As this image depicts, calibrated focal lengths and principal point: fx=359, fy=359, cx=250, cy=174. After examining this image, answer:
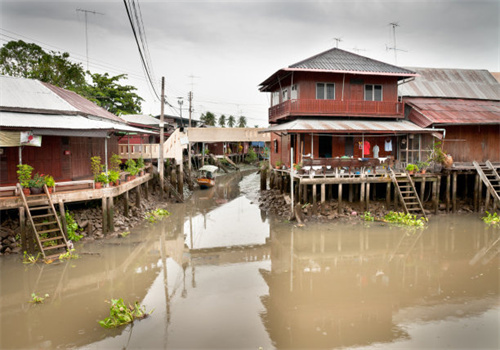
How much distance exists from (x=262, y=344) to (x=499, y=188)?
62.7ft

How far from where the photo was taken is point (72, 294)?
10023 mm

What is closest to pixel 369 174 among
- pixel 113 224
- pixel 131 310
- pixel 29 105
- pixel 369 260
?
pixel 369 260

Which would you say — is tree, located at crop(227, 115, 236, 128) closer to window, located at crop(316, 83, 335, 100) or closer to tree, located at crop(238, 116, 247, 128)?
tree, located at crop(238, 116, 247, 128)

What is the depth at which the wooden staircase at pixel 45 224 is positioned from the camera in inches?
482

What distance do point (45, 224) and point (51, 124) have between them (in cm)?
402

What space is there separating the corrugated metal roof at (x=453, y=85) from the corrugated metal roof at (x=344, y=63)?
285 cm

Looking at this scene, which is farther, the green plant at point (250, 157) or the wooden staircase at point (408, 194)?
the green plant at point (250, 157)

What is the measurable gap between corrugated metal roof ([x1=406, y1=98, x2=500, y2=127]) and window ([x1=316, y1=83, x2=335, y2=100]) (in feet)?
17.6

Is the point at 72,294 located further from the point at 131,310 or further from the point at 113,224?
the point at 113,224

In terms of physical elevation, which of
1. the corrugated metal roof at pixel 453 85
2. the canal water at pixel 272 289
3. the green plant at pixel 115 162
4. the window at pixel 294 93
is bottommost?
the canal water at pixel 272 289

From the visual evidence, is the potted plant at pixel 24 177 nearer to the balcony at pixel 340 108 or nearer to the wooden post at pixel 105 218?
the wooden post at pixel 105 218

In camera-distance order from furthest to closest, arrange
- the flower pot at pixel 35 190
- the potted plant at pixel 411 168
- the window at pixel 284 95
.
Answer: the window at pixel 284 95 < the potted plant at pixel 411 168 < the flower pot at pixel 35 190

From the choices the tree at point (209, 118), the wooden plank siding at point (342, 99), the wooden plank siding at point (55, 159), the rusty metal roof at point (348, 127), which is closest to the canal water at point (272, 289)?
the wooden plank siding at point (55, 159)

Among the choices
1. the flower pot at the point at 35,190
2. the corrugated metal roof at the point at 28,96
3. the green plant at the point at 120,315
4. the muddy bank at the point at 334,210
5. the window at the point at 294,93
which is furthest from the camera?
the window at the point at 294,93
